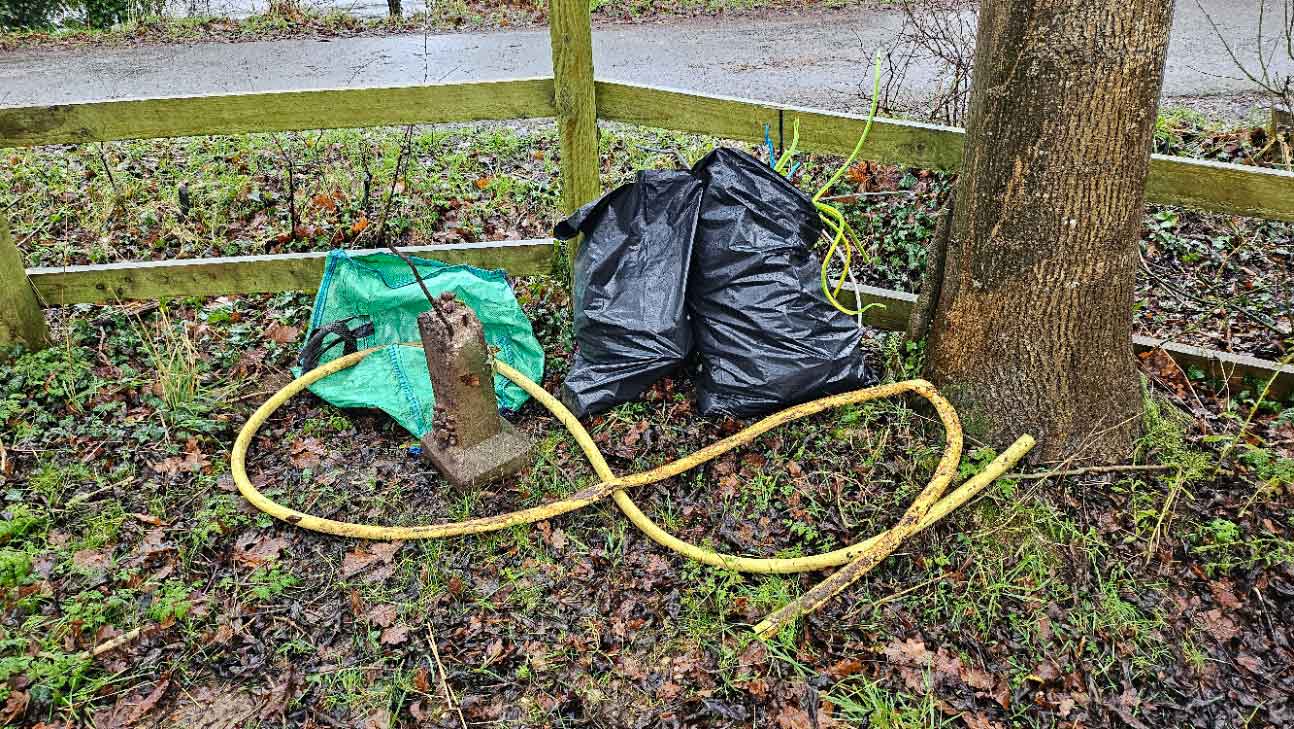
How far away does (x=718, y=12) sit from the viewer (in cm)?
878

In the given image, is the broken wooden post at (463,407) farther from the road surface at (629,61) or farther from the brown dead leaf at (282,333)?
the road surface at (629,61)

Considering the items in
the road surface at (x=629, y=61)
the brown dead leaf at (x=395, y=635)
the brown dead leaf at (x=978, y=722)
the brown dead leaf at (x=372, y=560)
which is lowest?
the brown dead leaf at (x=978, y=722)

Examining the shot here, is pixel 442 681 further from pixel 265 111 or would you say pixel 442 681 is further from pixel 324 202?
pixel 324 202

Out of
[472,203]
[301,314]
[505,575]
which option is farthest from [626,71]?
[505,575]

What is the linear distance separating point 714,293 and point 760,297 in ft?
0.58

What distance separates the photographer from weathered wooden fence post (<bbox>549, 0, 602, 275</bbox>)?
9.96 feet

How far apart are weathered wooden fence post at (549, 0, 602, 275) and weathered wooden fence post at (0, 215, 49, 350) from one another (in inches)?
87.8

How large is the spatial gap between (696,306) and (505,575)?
1.20m

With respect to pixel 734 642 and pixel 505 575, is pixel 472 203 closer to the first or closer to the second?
pixel 505 575

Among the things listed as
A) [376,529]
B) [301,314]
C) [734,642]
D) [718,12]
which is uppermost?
[718,12]

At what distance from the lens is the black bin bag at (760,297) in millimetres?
2980

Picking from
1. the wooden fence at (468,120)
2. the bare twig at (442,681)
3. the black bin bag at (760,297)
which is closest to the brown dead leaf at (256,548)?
the bare twig at (442,681)

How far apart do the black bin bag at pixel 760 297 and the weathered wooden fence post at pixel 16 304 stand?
2.74 meters

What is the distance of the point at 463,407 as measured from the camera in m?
2.79
